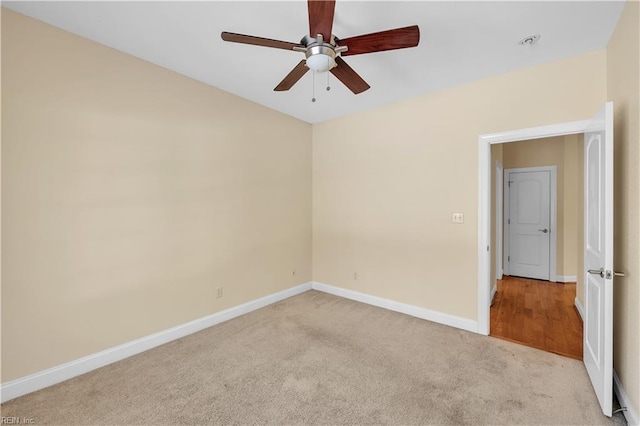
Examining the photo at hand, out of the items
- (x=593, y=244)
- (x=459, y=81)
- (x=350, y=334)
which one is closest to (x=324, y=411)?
(x=350, y=334)

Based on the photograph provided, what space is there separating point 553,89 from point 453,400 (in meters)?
2.77

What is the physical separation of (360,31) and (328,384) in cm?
269

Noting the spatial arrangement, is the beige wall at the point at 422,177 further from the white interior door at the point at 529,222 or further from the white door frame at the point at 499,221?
the white interior door at the point at 529,222

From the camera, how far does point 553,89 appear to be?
257cm

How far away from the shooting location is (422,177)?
11.1 feet

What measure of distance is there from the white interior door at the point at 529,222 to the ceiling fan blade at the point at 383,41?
15.9 ft

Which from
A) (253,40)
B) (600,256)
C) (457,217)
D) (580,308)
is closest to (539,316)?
(580,308)

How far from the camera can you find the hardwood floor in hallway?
9.05 ft

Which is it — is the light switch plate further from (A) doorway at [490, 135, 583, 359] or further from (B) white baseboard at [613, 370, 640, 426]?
(B) white baseboard at [613, 370, 640, 426]

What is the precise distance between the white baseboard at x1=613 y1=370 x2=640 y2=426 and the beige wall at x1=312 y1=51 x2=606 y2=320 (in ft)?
3.64

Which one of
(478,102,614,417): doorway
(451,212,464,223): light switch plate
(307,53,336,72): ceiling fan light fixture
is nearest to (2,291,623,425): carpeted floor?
(478,102,614,417): doorway

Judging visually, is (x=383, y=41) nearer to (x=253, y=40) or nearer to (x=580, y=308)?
(x=253, y=40)

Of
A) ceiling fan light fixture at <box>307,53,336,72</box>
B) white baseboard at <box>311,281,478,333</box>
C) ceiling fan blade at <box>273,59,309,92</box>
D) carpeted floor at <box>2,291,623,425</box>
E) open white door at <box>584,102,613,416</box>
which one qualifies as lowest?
carpeted floor at <box>2,291,623,425</box>

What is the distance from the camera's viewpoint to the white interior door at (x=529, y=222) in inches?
199
